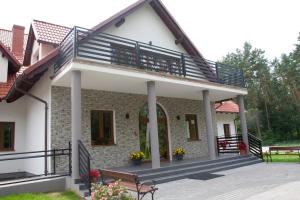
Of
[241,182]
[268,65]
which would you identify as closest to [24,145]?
[241,182]

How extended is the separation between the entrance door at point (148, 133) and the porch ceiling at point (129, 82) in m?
1.05

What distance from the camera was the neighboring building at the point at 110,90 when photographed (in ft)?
31.6

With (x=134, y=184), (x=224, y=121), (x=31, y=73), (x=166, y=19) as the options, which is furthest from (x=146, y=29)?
(x=224, y=121)

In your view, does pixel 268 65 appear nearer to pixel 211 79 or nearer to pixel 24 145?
pixel 211 79

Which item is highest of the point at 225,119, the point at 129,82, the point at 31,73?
the point at 31,73

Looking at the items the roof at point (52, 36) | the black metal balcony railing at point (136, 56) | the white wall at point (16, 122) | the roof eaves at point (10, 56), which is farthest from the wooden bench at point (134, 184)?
Answer: the roof eaves at point (10, 56)

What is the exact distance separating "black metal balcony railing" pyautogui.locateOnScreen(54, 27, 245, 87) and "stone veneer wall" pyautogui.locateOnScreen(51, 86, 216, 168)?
1472 mm

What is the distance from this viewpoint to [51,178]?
27.9 feet

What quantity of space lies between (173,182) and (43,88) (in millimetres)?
6402

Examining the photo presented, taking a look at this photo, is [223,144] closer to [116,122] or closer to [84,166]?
[116,122]

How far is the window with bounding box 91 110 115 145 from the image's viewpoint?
1129cm

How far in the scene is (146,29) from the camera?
1372 cm

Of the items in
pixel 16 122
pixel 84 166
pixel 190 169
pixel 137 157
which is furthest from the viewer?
pixel 16 122

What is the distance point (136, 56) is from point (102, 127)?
3.39m
